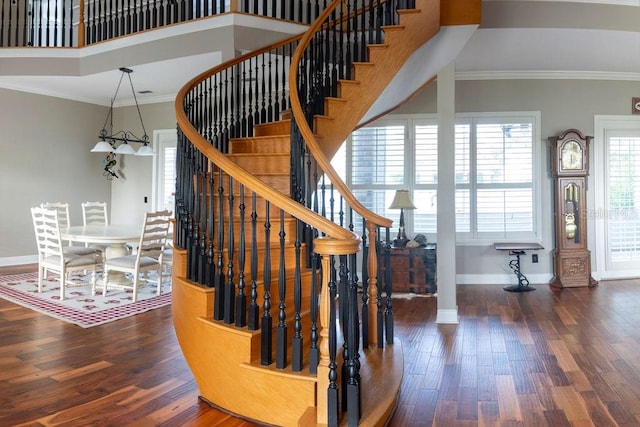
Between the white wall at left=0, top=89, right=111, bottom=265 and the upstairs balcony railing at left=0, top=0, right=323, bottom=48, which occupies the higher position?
the upstairs balcony railing at left=0, top=0, right=323, bottom=48

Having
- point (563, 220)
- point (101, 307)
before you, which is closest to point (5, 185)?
point (101, 307)

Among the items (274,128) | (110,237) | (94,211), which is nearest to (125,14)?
(94,211)

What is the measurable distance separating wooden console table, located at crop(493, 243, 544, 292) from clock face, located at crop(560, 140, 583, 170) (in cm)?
111

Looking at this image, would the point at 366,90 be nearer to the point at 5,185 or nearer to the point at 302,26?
the point at 302,26

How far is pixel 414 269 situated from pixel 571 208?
7.46 ft

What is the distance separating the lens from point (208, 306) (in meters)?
2.22

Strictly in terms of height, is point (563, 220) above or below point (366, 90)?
below

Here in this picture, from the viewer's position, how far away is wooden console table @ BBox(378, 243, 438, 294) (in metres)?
5.07

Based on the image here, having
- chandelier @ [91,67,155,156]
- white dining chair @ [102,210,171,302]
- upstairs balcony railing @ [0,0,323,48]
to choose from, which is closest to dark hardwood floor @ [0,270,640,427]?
white dining chair @ [102,210,171,302]

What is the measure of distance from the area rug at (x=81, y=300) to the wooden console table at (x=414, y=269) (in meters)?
2.72

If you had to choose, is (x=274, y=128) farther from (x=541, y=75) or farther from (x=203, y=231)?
(x=541, y=75)

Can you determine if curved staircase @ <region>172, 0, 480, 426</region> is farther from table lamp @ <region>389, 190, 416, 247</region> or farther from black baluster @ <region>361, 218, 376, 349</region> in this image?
table lamp @ <region>389, 190, 416, 247</region>

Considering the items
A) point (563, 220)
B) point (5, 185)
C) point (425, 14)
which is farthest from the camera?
point (5, 185)

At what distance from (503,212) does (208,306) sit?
4675mm
